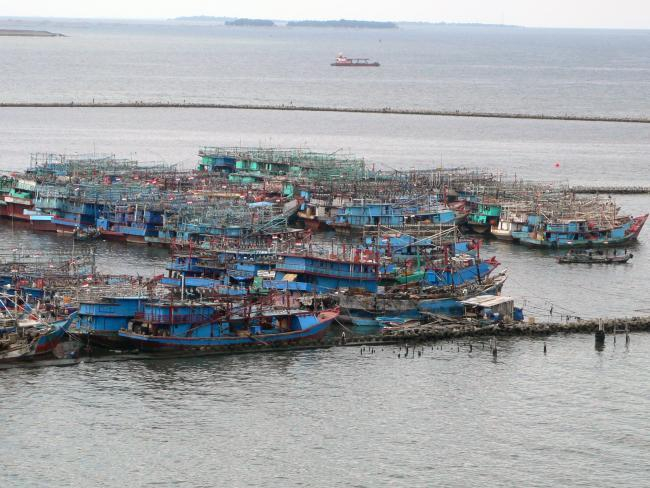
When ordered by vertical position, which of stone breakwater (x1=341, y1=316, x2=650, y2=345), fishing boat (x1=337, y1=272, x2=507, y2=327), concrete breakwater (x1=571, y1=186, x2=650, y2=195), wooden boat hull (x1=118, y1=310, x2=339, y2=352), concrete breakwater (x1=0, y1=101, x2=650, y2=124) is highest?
concrete breakwater (x1=0, y1=101, x2=650, y2=124)

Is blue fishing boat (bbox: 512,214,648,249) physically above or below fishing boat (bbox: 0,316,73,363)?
above

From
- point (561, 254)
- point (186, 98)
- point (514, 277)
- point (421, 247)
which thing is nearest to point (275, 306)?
point (421, 247)

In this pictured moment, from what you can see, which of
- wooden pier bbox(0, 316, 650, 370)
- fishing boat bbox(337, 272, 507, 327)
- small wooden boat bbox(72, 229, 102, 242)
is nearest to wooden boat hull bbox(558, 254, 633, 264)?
wooden pier bbox(0, 316, 650, 370)

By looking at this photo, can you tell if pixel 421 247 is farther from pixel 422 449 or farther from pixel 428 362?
pixel 422 449

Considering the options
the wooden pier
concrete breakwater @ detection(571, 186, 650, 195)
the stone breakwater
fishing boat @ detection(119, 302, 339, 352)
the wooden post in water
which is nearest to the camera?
the wooden pier

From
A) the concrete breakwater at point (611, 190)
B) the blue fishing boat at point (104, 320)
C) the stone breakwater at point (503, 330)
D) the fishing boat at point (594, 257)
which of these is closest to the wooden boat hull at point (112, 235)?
the fishing boat at point (594, 257)

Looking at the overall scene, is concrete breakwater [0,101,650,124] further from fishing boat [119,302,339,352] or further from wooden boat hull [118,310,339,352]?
wooden boat hull [118,310,339,352]
